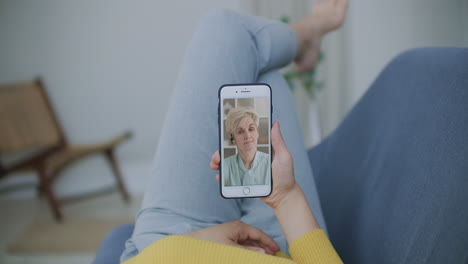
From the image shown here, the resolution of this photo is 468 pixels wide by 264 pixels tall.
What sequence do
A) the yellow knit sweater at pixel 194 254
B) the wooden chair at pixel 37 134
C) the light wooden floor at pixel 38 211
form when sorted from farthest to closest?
the wooden chair at pixel 37 134 < the light wooden floor at pixel 38 211 < the yellow knit sweater at pixel 194 254

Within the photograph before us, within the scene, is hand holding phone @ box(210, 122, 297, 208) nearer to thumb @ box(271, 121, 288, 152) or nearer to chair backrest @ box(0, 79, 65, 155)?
thumb @ box(271, 121, 288, 152)

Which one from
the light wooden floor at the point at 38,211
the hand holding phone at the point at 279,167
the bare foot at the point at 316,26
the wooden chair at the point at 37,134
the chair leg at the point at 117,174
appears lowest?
the light wooden floor at the point at 38,211

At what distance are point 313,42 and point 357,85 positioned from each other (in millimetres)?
1234

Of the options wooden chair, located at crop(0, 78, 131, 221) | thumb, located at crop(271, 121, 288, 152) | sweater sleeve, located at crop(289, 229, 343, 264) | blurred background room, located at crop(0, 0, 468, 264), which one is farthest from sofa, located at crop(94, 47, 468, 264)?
wooden chair, located at crop(0, 78, 131, 221)

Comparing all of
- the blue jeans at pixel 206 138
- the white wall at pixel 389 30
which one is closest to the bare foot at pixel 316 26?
the blue jeans at pixel 206 138

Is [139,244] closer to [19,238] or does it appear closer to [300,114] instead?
[19,238]

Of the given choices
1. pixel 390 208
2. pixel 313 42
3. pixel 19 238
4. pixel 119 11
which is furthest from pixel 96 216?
pixel 390 208

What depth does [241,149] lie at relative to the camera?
517mm

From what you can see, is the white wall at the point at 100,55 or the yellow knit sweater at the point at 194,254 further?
the white wall at the point at 100,55

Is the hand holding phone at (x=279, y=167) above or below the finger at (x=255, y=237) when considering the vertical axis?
above

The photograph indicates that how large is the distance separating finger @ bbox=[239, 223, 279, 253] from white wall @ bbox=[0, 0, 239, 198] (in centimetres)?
182

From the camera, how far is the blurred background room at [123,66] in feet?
6.80

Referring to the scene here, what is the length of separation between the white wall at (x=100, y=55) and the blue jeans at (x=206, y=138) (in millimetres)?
1547

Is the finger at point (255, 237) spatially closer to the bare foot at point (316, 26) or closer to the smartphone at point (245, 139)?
the smartphone at point (245, 139)
